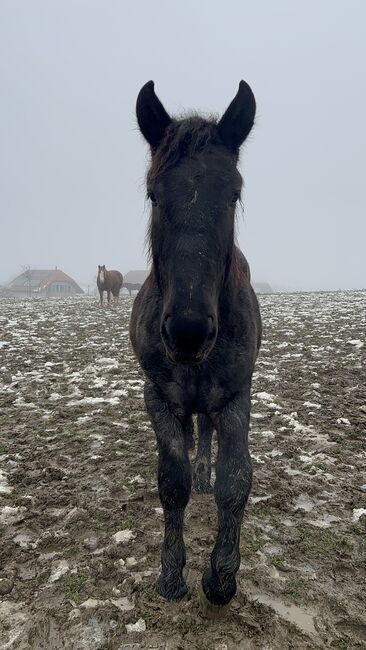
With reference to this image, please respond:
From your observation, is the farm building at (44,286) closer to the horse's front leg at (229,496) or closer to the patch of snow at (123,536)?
the patch of snow at (123,536)

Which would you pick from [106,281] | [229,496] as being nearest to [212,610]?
[229,496]

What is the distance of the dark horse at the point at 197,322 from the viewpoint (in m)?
2.28

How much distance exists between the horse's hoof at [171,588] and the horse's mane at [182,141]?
8.70ft

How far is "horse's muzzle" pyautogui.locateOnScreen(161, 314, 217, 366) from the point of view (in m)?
2.12

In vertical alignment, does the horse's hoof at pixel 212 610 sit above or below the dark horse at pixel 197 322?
below

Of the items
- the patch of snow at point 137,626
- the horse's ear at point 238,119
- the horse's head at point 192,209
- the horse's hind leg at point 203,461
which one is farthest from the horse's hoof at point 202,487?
the horse's ear at point 238,119

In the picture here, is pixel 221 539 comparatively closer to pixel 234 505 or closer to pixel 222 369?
pixel 234 505

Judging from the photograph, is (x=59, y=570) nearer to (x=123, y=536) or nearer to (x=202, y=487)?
(x=123, y=536)

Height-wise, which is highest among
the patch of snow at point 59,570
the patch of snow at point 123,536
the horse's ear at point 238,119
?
the horse's ear at point 238,119

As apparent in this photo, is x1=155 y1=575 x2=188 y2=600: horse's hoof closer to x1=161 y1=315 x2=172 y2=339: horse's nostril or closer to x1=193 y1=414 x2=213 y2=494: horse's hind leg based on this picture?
x1=193 y1=414 x2=213 y2=494: horse's hind leg

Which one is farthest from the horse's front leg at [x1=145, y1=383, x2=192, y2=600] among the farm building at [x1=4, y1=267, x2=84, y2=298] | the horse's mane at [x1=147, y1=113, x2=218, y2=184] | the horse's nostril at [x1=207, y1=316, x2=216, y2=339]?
the farm building at [x1=4, y1=267, x2=84, y2=298]

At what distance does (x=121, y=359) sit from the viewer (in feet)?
30.5

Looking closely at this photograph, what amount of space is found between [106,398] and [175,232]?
4.59 metres

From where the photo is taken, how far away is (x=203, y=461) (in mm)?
4133
